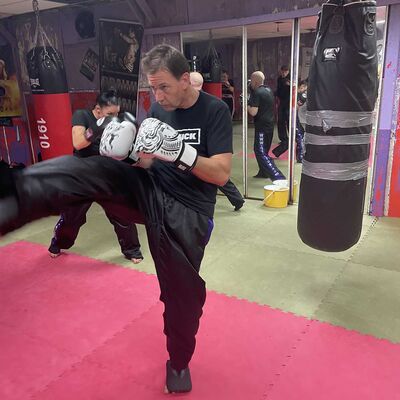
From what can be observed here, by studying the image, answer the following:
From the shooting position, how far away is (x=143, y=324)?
248 cm

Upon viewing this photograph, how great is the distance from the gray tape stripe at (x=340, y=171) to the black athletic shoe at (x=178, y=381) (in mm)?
1259

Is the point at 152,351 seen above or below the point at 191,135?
below

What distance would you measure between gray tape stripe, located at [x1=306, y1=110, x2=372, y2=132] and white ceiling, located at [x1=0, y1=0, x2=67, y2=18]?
446cm

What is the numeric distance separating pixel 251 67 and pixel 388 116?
1810 mm

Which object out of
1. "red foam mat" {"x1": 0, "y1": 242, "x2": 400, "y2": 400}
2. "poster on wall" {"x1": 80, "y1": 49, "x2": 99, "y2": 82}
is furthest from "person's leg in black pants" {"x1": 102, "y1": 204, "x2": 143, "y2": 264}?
"poster on wall" {"x1": 80, "y1": 49, "x2": 99, "y2": 82}

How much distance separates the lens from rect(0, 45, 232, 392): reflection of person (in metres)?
1.51

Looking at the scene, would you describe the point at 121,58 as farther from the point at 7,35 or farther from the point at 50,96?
the point at 7,35

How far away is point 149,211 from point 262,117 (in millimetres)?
3869

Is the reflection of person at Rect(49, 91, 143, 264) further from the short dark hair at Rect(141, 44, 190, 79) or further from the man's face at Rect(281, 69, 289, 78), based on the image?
the man's face at Rect(281, 69, 289, 78)

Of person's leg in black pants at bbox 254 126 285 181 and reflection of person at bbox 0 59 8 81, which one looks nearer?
person's leg in black pants at bbox 254 126 285 181

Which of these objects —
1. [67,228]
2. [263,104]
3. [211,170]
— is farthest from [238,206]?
[211,170]

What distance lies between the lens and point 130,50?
17.8 ft

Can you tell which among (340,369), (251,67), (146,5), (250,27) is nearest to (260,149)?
(251,67)

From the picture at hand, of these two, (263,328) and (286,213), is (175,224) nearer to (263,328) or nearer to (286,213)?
(263,328)
